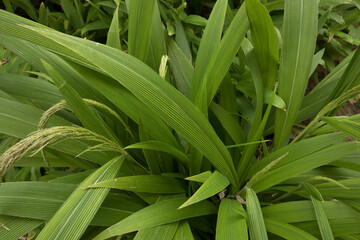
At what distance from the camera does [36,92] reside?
2.75 feet

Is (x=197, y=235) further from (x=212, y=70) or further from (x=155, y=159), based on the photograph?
(x=212, y=70)

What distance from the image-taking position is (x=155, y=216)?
637 millimetres

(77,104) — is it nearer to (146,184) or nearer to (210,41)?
(146,184)

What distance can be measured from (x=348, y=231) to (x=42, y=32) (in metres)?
0.69

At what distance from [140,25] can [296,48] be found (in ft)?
1.22

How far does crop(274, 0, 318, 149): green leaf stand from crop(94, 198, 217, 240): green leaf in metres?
0.34

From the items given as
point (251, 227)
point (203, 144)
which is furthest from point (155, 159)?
point (251, 227)

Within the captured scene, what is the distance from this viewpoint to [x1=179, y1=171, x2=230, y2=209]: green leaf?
561 millimetres

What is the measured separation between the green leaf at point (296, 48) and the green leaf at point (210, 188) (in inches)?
10.7

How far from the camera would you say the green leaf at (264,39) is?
680 mm

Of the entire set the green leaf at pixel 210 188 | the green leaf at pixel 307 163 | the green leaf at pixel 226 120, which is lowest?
the green leaf at pixel 210 188

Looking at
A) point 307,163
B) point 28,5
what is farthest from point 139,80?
point 28,5

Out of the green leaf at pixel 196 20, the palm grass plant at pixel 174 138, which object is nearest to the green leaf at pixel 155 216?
the palm grass plant at pixel 174 138

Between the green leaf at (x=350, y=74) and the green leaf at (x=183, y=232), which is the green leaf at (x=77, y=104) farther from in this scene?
the green leaf at (x=350, y=74)
